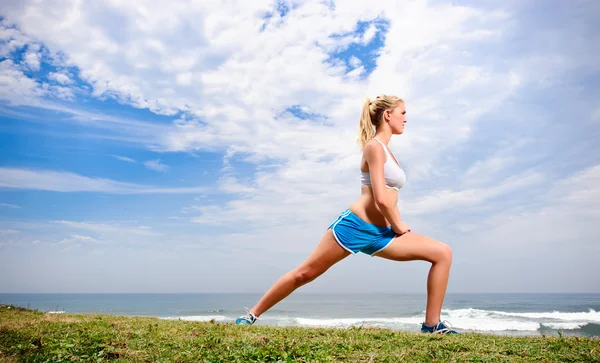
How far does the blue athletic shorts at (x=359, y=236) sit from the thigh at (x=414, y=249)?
9 cm

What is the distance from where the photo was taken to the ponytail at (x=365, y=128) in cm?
552

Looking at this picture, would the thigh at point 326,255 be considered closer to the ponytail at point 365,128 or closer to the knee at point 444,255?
the knee at point 444,255

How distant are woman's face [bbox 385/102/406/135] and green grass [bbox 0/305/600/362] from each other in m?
2.29

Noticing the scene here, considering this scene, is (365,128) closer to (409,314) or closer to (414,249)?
(414,249)

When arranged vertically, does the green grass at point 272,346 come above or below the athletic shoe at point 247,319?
below

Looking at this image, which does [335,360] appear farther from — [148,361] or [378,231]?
[378,231]

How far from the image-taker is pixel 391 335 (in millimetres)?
4586

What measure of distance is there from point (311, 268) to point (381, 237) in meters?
0.87

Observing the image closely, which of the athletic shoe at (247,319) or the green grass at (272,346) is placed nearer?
the green grass at (272,346)

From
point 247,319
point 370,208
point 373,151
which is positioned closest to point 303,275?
point 247,319

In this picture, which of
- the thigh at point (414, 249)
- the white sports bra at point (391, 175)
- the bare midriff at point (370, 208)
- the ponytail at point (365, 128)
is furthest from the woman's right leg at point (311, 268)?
the ponytail at point (365, 128)

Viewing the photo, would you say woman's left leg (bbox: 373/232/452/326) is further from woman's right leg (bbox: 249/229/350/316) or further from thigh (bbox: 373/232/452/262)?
woman's right leg (bbox: 249/229/350/316)

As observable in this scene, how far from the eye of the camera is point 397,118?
5527mm

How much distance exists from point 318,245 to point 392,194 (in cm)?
101
